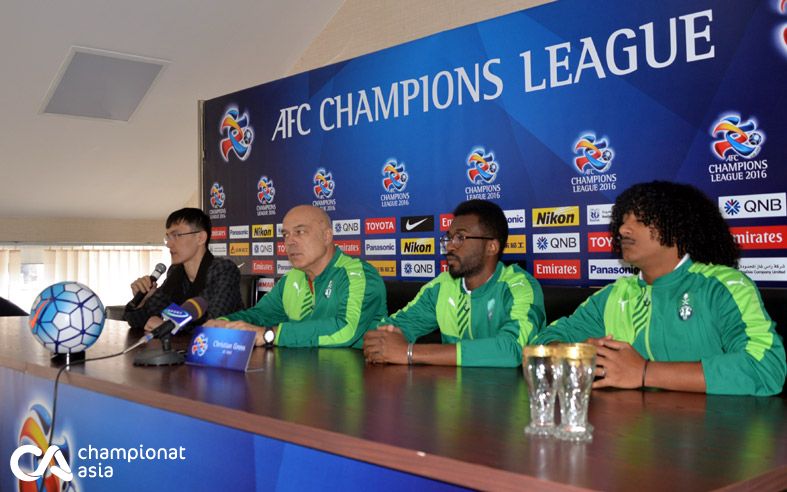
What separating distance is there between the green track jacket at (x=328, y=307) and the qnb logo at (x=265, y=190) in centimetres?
155

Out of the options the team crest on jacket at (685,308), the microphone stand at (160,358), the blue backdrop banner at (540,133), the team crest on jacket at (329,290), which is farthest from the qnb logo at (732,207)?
the microphone stand at (160,358)

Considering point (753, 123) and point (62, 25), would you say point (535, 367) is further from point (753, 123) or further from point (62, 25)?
point (62, 25)

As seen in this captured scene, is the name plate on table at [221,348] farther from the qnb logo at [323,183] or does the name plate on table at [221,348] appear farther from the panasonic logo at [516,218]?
the qnb logo at [323,183]

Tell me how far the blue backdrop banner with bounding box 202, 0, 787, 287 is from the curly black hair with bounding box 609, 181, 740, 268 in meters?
0.60

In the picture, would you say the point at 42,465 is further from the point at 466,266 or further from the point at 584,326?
the point at 584,326

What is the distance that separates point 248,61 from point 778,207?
4.32 meters

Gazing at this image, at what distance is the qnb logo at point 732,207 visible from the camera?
2.64m

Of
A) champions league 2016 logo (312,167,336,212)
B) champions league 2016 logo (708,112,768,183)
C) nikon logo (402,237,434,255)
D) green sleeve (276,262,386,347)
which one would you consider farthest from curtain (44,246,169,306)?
champions league 2016 logo (708,112,768,183)

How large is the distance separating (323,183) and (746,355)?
2.87m

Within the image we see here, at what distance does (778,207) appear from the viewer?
254 cm

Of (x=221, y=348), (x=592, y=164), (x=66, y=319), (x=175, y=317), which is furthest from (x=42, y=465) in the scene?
(x=592, y=164)

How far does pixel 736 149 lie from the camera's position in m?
2.65

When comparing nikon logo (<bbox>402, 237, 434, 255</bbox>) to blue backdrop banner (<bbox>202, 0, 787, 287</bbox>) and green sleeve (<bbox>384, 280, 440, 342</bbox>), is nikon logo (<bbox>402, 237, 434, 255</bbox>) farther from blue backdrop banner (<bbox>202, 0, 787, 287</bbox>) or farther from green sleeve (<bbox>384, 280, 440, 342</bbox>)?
green sleeve (<bbox>384, 280, 440, 342</bbox>)

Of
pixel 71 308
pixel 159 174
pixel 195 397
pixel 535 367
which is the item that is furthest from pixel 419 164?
pixel 159 174
